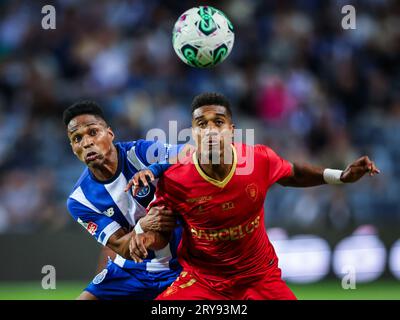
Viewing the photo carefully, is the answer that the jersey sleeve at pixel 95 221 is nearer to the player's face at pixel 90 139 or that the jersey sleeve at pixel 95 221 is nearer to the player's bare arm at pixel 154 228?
the player's face at pixel 90 139

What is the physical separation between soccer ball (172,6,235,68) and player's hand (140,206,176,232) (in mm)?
1585

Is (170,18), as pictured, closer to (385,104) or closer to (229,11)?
(229,11)

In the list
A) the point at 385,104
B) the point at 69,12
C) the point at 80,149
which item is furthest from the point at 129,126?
the point at 80,149

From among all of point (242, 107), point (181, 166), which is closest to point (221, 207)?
point (181, 166)

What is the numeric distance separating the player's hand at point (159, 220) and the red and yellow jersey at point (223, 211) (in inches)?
2.3

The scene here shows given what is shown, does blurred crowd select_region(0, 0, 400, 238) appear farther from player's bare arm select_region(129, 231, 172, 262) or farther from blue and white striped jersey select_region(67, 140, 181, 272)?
player's bare arm select_region(129, 231, 172, 262)

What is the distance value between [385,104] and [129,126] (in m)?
3.99

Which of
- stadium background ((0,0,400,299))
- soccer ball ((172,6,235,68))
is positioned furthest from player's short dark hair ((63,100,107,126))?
stadium background ((0,0,400,299))

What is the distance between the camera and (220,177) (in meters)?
6.21

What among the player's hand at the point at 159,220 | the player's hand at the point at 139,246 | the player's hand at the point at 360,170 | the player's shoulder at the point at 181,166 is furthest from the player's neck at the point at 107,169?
the player's hand at the point at 360,170

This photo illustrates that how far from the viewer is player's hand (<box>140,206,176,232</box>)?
6.15 m

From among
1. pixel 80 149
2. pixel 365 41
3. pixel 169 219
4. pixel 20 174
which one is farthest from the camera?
pixel 365 41

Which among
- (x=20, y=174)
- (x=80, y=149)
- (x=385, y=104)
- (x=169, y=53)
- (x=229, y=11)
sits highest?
(x=229, y=11)

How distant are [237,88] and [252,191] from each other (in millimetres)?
7098
